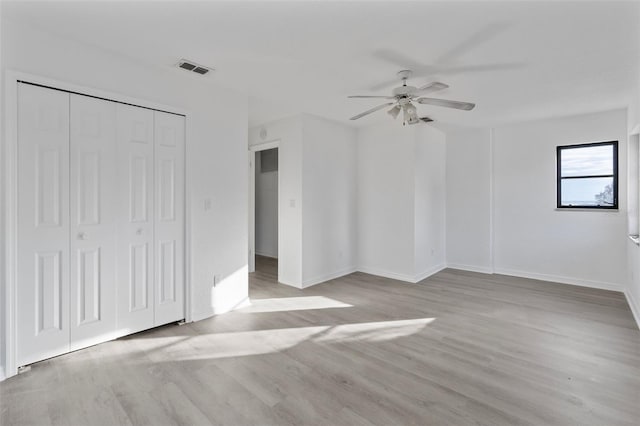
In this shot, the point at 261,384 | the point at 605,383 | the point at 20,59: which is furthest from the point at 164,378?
the point at 605,383

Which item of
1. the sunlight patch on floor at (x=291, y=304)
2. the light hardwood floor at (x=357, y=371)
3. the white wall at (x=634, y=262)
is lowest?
the light hardwood floor at (x=357, y=371)

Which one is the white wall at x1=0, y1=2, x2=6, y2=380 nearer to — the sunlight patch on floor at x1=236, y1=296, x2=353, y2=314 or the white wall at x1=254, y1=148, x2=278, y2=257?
the sunlight patch on floor at x1=236, y1=296, x2=353, y2=314

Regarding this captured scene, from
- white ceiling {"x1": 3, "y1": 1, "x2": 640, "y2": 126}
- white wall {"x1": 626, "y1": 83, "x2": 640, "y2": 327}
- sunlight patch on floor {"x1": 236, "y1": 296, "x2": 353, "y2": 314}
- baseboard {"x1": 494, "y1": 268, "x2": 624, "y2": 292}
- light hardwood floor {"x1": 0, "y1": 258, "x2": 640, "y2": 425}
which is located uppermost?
white ceiling {"x1": 3, "y1": 1, "x2": 640, "y2": 126}

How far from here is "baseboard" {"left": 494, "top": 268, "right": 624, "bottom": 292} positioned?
4.52 meters

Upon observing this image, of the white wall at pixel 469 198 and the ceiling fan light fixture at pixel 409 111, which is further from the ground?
the ceiling fan light fixture at pixel 409 111

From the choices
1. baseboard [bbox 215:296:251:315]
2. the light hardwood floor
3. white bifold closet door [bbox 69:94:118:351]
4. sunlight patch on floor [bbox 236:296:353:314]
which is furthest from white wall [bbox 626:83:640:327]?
white bifold closet door [bbox 69:94:118:351]

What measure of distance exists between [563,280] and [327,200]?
12.9ft

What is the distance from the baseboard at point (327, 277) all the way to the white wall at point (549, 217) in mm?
2644

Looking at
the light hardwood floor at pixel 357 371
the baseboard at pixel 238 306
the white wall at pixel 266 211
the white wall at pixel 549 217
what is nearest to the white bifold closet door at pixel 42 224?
the light hardwood floor at pixel 357 371

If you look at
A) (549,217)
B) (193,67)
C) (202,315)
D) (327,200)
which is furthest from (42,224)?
(549,217)

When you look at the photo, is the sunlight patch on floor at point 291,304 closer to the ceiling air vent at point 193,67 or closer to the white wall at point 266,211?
the ceiling air vent at point 193,67

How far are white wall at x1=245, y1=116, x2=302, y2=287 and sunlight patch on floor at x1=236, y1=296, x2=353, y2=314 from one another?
1.88 feet

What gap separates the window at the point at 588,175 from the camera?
14.9ft

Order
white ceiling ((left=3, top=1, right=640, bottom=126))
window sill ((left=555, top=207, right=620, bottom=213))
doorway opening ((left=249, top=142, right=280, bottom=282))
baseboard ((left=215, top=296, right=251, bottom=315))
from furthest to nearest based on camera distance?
1. doorway opening ((left=249, top=142, right=280, bottom=282))
2. window sill ((left=555, top=207, right=620, bottom=213))
3. baseboard ((left=215, top=296, right=251, bottom=315))
4. white ceiling ((left=3, top=1, right=640, bottom=126))
